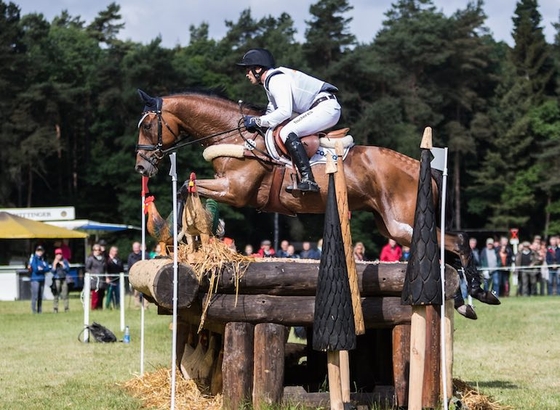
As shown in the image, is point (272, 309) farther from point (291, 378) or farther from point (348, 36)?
point (348, 36)

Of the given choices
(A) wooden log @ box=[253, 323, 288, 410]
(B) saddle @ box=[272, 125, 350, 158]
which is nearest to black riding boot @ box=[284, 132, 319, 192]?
(B) saddle @ box=[272, 125, 350, 158]

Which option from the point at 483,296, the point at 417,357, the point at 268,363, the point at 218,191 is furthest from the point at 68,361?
the point at 417,357

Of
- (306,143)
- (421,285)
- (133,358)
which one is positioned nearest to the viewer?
(421,285)

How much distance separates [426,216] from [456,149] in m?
56.6

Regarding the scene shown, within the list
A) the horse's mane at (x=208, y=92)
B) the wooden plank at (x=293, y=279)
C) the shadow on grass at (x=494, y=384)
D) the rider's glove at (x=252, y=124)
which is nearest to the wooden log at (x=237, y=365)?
the wooden plank at (x=293, y=279)

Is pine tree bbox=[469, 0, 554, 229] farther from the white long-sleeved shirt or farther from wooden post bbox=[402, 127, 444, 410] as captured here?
wooden post bbox=[402, 127, 444, 410]

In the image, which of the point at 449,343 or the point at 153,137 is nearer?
the point at 449,343

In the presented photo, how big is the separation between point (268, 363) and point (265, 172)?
1.93 metres

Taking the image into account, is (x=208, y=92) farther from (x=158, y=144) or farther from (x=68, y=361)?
(x=68, y=361)

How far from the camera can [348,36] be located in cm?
6291

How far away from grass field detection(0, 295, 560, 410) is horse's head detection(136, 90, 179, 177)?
232 centimetres

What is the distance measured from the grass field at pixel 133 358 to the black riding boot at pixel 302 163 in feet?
8.46

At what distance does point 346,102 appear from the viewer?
5984 centimetres

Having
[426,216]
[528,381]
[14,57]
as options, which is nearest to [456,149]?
[14,57]
